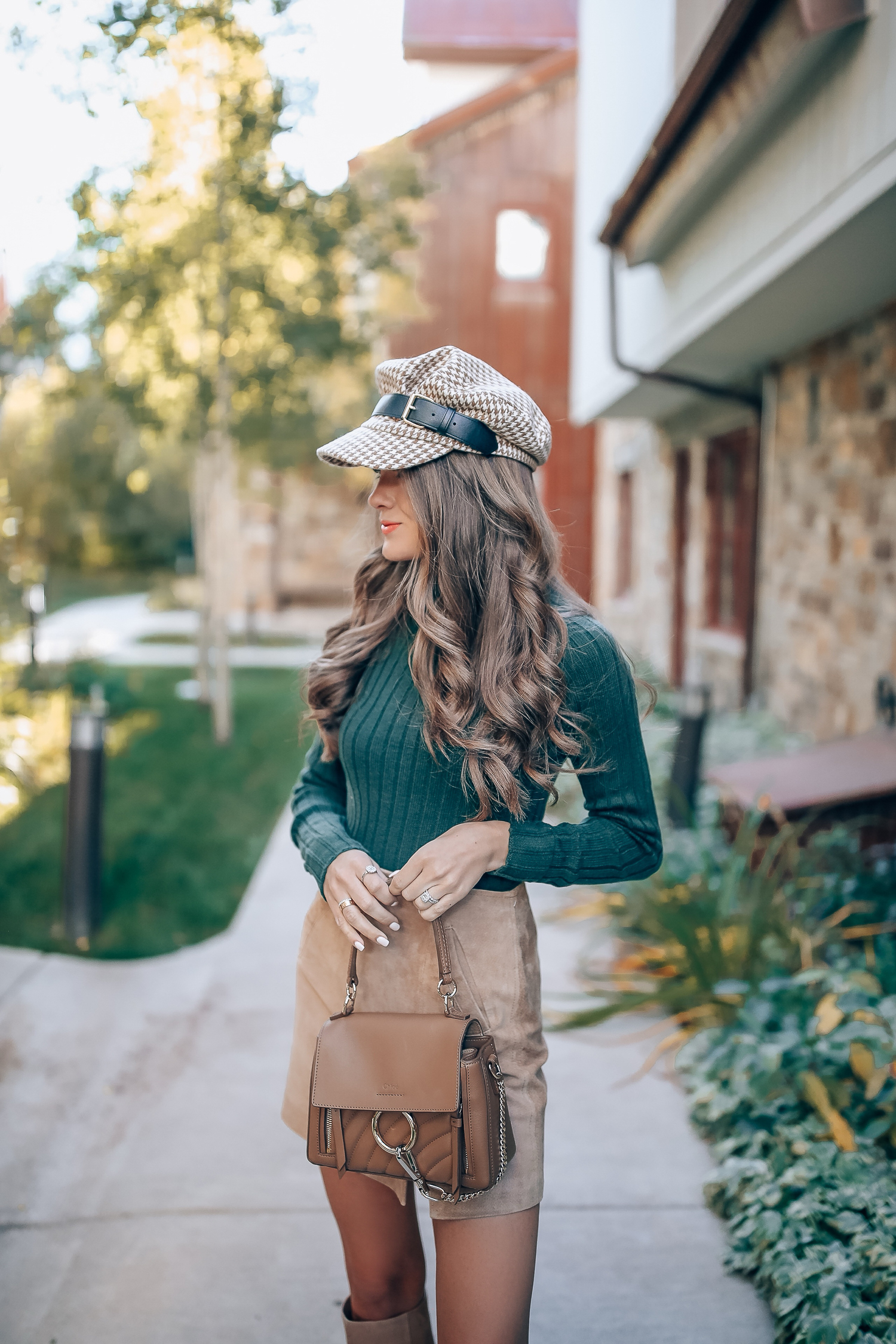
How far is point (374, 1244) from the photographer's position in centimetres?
→ 163

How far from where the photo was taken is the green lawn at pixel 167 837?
4.49 m

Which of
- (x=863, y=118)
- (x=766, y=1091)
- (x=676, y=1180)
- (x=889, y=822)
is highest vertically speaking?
(x=863, y=118)

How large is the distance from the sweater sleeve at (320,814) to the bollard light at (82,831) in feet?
8.55

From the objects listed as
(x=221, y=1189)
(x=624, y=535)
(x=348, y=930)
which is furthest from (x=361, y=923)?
(x=624, y=535)

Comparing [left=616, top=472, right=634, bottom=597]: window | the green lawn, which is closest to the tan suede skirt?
the green lawn

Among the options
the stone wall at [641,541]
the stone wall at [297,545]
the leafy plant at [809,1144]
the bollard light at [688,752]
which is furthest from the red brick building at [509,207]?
the leafy plant at [809,1144]

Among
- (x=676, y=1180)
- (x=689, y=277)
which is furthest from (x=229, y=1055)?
(x=689, y=277)

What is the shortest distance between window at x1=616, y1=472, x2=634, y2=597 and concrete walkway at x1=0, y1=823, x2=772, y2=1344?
811 centimetres

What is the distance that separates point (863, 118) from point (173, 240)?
18.2 feet

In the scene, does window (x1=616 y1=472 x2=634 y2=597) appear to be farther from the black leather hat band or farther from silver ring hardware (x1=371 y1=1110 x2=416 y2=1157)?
silver ring hardware (x1=371 y1=1110 x2=416 y2=1157)

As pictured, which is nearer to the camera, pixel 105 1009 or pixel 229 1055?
pixel 229 1055

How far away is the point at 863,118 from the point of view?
326cm

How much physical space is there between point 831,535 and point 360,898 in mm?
4550

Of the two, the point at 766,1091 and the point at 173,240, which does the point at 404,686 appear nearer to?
the point at 766,1091
